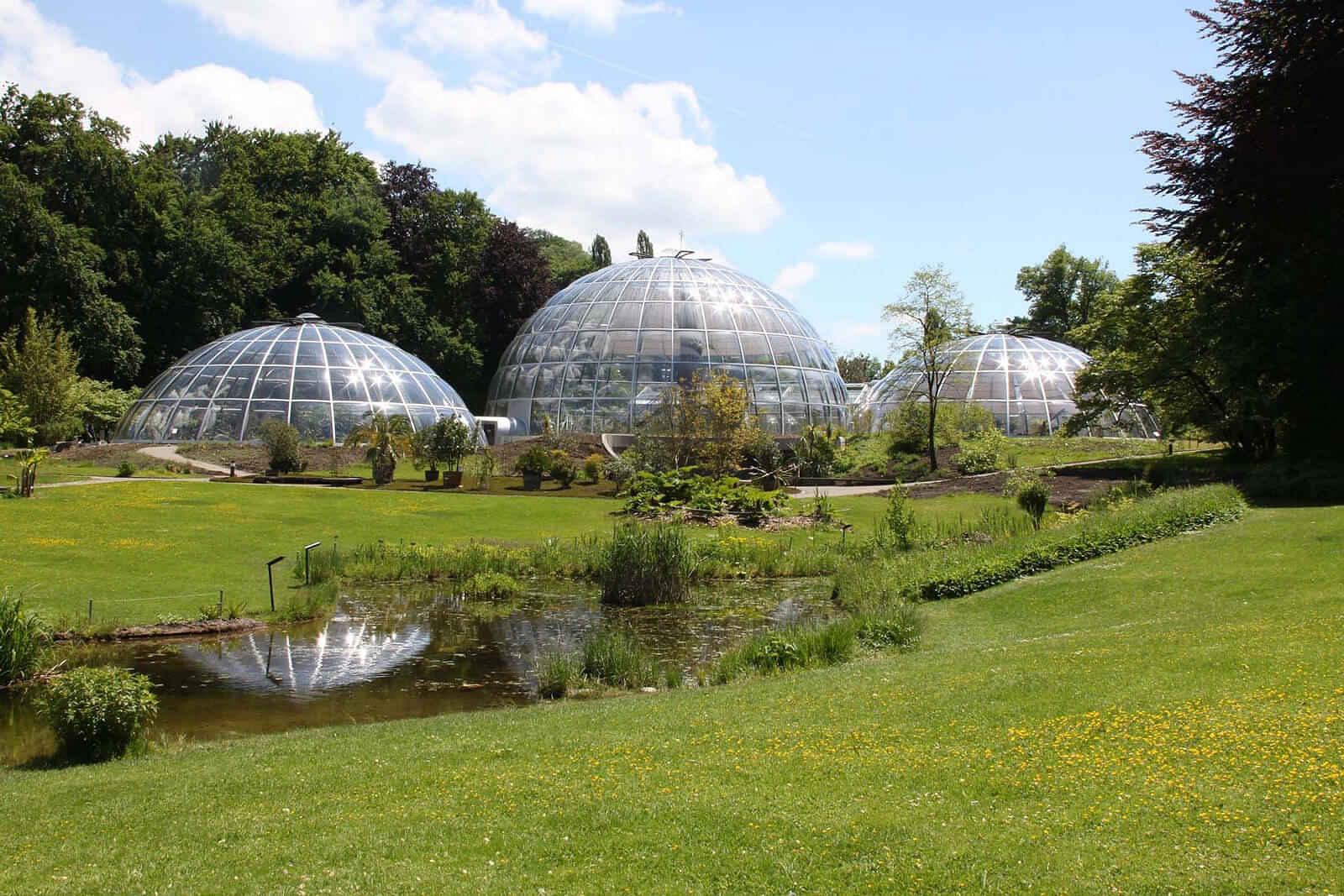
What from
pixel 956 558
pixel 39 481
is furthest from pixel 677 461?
pixel 39 481

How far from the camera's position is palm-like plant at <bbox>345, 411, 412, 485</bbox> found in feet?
109

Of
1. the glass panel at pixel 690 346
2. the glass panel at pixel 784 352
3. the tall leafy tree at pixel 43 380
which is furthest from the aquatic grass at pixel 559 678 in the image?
the glass panel at pixel 784 352

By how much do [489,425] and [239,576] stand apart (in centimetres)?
3079

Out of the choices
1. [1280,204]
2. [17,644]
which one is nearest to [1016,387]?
[1280,204]

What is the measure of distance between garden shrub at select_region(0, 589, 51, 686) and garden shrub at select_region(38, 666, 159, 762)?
130 inches

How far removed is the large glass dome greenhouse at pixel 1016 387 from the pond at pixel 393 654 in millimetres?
28466

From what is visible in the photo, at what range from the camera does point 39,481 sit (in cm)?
2784

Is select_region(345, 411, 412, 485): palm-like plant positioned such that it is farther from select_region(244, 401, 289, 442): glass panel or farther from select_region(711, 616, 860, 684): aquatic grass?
select_region(711, 616, 860, 684): aquatic grass

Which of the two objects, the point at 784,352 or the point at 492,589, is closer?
the point at 492,589

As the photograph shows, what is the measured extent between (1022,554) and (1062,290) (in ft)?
179

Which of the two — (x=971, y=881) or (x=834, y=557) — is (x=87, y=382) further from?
(x=971, y=881)

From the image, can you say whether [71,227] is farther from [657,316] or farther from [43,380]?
[657,316]

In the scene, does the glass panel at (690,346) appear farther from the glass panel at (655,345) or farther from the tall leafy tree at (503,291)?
the tall leafy tree at (503,291)

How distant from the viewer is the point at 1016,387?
159ft
